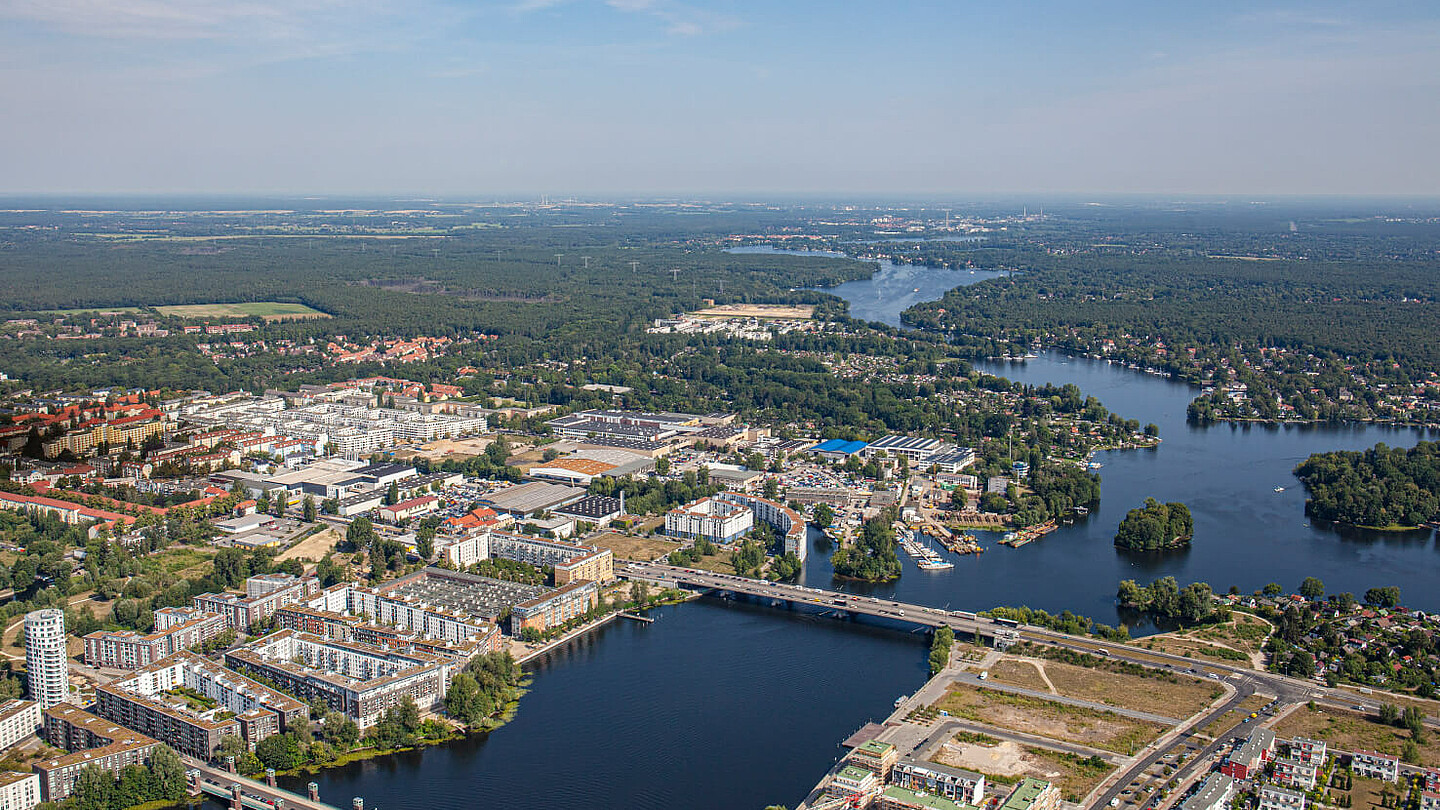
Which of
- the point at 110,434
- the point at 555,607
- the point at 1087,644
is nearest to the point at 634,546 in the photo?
the point at 555,607

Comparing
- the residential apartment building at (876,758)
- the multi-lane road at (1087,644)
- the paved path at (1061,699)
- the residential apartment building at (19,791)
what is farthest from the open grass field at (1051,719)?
the residential apartment building at (19,791)

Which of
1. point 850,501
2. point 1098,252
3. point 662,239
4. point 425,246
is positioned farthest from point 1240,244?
point 850,501

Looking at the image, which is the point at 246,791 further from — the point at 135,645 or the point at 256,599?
the point at 256,599

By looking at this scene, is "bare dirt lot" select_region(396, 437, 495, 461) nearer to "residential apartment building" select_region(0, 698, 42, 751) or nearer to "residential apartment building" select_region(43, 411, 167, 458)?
"residential apartment building" select_region(43, 411, 167, 458)

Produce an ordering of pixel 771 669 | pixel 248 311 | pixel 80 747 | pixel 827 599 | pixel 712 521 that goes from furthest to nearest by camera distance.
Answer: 1. pixel 248 311
2. pixel 712 521
3. pixel 827 599
4. pixel 771 669
5. pixel 80 747

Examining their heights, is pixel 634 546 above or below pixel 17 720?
below

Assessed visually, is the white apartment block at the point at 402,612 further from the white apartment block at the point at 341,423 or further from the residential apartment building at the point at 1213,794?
the white apartment block at the point at 341,423
